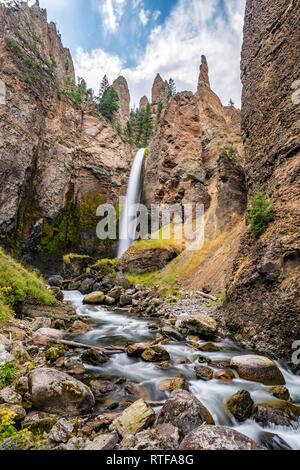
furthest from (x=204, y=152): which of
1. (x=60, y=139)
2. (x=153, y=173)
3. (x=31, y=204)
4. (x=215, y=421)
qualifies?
(x=215, y=421)

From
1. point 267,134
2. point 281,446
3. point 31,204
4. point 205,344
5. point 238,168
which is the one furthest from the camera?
point 31,204

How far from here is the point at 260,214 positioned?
10281mm

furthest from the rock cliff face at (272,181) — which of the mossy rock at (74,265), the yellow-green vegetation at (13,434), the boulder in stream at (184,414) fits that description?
the mossy rock at (74,265)

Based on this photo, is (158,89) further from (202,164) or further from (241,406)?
(241,406)

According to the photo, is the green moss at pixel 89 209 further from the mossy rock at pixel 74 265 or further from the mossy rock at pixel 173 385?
the mossy rock at pixel 173 385

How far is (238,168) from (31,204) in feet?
75.1

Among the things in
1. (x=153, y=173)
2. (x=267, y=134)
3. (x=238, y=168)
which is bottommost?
(x=267, y=134)

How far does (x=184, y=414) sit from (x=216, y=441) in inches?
38.6

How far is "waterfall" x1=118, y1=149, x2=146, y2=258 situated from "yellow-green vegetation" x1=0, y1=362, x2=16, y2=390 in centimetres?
2849

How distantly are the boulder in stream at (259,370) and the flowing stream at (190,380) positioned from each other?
0.56 feet

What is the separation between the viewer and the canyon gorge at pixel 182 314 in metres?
4.98

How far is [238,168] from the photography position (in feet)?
78.9

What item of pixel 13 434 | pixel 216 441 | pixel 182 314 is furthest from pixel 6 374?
pixel 182 314
